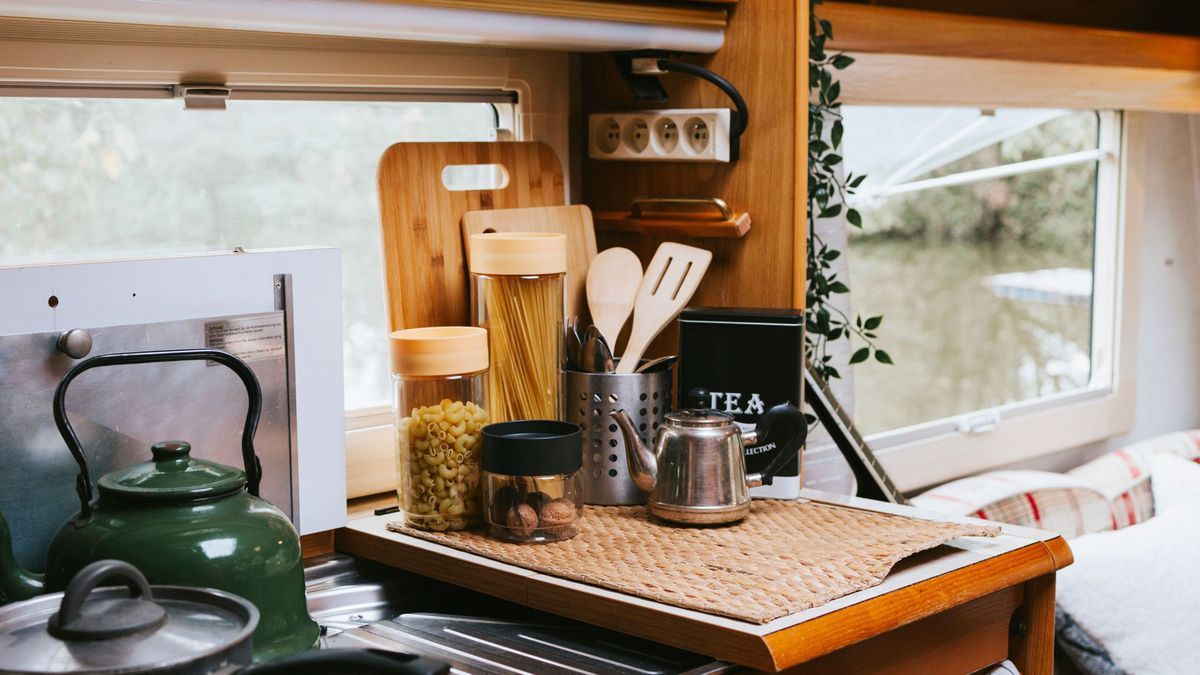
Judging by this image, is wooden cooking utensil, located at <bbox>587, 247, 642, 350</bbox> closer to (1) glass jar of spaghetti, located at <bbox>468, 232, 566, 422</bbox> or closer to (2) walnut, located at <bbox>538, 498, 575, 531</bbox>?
(1) glass jar of spaghetti, located at <bbox>468, 232, 566, 422</bbox>

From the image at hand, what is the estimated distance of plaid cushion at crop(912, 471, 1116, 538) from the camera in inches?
94.5

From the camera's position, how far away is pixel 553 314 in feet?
5.10

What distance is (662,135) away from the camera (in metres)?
1.71

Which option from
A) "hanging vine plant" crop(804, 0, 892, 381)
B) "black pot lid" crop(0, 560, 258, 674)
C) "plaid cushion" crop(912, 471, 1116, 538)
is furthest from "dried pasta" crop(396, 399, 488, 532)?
"plaid cushion" crop(912, 471, 1116, 538)

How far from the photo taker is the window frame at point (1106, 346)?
111 inches

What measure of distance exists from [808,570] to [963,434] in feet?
5.06

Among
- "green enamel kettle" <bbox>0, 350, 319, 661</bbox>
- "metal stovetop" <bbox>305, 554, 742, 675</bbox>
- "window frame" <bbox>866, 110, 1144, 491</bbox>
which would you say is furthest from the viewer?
"window frame" <bbox>866, 110, 1144, 491</bbox>

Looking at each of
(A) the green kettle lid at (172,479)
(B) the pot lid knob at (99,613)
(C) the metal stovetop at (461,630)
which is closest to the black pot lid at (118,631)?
(B) the pot lid knob at (99,613)

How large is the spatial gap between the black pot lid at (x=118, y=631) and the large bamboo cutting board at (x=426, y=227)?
2.32ft

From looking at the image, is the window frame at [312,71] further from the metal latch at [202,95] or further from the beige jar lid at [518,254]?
the beige jar lid at [518,254]

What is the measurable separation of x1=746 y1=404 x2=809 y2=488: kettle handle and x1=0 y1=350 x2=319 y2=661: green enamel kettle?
Answer: 1.88 feet

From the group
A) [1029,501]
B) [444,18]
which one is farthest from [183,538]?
[1029,501]

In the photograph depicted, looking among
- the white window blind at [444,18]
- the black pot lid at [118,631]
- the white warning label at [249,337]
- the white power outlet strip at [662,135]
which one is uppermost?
the white window blind at [444,18]

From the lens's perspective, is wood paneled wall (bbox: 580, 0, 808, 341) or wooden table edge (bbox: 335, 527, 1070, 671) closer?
wooden table edge (bbox: 335, 527, 1070, 671)
